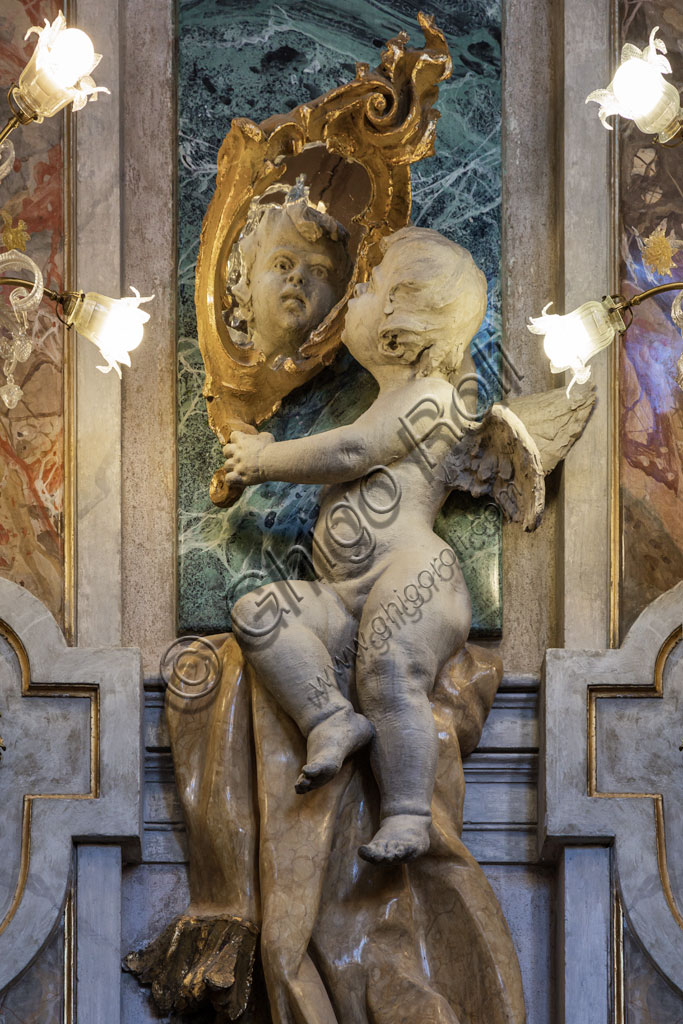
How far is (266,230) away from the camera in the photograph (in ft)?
16.7

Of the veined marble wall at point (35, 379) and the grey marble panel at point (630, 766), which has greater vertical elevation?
the veined marble wall at point (35, 379)

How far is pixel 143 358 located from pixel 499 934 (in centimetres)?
156

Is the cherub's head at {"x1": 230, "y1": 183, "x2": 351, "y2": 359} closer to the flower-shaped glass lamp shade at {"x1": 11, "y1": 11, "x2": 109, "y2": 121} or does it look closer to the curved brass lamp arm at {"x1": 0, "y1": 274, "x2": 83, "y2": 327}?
the curved brass lamp arm at {"x1": 0, "y1": 274, "x2": 83, "y2": 327}

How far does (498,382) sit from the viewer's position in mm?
5152

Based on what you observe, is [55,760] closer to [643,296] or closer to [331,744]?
[331,744]

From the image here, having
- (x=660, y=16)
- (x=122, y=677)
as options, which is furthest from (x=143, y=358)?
(x=660, y=16)

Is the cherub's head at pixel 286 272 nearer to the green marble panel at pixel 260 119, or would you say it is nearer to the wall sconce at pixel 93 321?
the green marble panel at pixel 260 119

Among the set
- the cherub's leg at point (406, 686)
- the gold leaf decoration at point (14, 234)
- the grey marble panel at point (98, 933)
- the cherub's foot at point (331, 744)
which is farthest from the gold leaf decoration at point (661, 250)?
the grey marble panel at point (98, 933)

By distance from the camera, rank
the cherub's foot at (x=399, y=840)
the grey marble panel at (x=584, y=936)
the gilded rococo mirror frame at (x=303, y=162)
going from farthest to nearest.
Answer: the gilded rococo mirror frame at (x=303, y=162), the grey marble panel at (x=584, y=936), the cherub's foot at (x=399, y=840)

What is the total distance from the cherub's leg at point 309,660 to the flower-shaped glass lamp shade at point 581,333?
73 cm

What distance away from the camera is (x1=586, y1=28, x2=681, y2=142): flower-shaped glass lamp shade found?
15.5 feet

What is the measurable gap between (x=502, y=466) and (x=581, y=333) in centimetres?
34

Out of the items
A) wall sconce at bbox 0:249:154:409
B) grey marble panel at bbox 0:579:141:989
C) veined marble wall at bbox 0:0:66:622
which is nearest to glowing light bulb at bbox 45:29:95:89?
wall sconce at bbox 0:249:154:409

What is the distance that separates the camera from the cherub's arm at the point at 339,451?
4.83m
